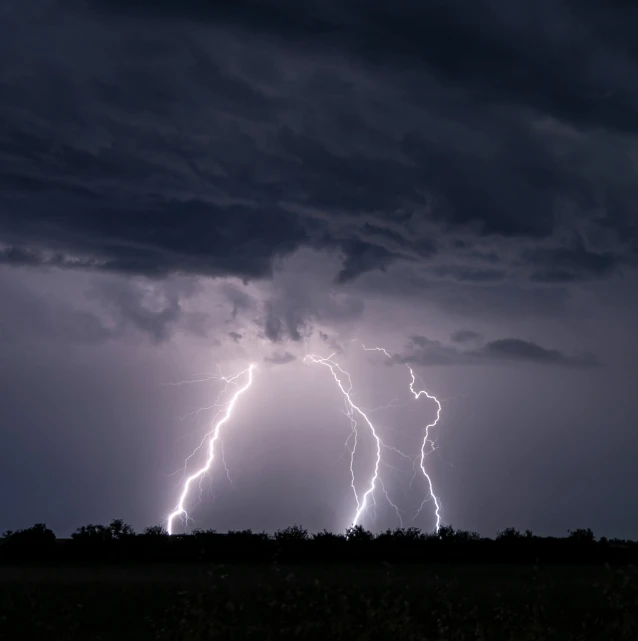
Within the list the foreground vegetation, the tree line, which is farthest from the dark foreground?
the tree line

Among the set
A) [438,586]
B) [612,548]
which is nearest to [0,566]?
[438,586]

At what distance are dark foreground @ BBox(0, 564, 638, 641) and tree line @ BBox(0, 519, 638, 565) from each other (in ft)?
23.1

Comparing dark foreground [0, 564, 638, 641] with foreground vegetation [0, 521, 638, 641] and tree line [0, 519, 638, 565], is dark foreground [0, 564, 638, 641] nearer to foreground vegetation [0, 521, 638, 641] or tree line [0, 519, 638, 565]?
foreground vegetation [0, 521, 638, 641]

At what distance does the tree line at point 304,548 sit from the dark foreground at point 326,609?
7037mm

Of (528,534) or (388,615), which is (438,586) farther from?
(528,534)

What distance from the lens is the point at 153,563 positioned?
21.9 m

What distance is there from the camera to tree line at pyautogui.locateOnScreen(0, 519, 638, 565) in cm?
2267

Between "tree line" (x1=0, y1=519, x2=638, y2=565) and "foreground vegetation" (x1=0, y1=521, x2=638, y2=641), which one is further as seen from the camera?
"tree line" (x1=0, y1=519, x2=638, y2=565)

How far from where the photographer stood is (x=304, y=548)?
75.6ft

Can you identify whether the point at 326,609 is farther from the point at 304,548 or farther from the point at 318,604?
the point at 304,548

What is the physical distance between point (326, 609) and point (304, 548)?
34.7 feet

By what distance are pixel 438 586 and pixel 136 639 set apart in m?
4.83

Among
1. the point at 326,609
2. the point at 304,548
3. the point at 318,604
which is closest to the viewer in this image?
the point at 326,609

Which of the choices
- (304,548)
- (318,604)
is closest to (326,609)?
(318,604)
